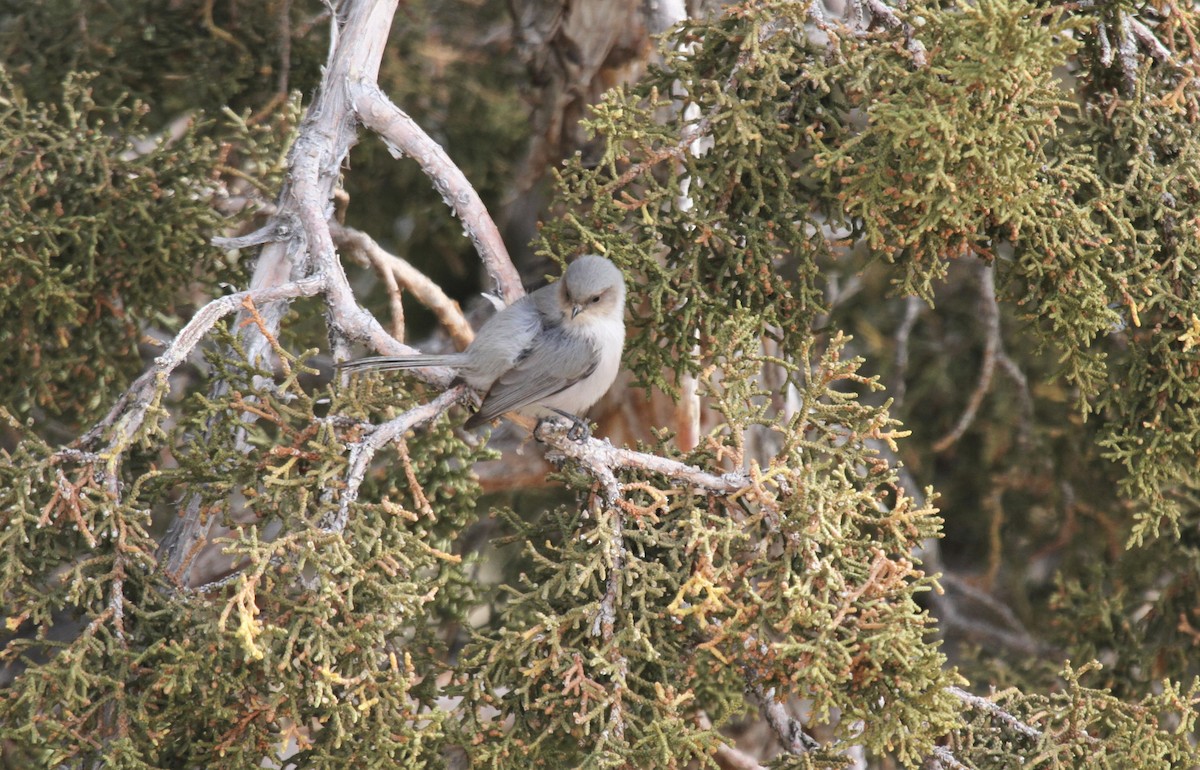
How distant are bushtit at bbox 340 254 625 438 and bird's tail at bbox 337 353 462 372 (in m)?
0.13

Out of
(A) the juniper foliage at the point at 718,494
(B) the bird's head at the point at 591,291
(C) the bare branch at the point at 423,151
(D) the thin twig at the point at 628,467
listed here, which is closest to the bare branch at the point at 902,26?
(A) the juniper foliage at the point at 718,494

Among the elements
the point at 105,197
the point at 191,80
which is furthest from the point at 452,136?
the point at 105,197

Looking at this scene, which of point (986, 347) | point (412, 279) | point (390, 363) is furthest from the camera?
point (986, 347)

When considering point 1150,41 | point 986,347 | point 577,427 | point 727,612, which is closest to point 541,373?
point 577,427

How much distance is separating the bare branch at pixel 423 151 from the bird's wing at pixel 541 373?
353 millimetres

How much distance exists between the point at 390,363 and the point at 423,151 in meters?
0.73

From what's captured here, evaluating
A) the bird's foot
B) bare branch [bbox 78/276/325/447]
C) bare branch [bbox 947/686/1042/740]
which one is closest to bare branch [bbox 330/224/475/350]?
the bird's foot

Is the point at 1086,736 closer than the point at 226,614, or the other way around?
the point at 226,614

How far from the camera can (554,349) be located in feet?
12.1

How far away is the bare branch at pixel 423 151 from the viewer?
3406 mm

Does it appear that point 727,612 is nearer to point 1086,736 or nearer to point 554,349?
point 1086,736

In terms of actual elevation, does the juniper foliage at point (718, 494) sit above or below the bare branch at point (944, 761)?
above

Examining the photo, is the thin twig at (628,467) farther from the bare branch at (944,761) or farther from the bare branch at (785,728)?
the bare branch at (944,761)

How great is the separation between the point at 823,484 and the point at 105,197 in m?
2.49
